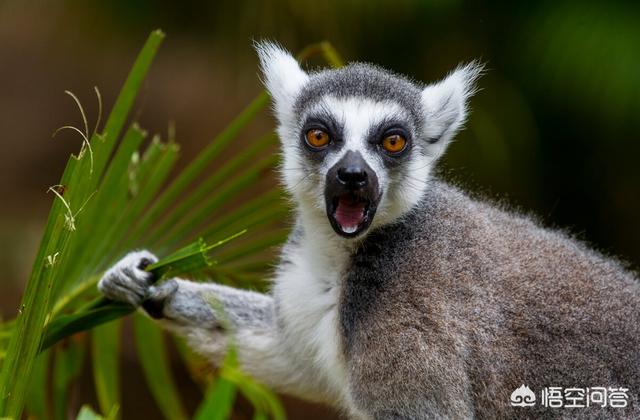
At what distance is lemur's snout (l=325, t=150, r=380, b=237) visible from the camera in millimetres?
3520

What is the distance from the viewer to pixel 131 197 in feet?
14.1

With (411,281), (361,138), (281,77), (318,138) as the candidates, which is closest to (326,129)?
(318,138)

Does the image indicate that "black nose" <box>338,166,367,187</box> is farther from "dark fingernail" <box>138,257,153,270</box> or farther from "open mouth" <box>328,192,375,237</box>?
"dark fingernail" <box>138,257,153,270</box>

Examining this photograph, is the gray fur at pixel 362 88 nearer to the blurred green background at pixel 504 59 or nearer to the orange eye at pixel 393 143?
the orange eye at pixel 393 143

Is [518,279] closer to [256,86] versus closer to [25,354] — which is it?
[25,354]

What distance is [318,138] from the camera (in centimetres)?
Result: 386

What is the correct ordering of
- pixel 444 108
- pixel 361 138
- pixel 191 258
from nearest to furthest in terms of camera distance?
pixel 191 258 → pixel 361 138 → pixel 444 108

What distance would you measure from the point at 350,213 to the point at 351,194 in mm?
108

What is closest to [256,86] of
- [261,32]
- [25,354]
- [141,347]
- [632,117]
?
[261,32]

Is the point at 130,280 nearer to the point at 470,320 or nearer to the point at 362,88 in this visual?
the point at 362,88

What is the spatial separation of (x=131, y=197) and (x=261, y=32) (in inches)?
113

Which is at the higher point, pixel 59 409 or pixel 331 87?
pixel 331 87

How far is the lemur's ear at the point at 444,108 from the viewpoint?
4.11m

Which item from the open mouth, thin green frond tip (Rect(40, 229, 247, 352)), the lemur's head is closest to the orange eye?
the lemur's head
